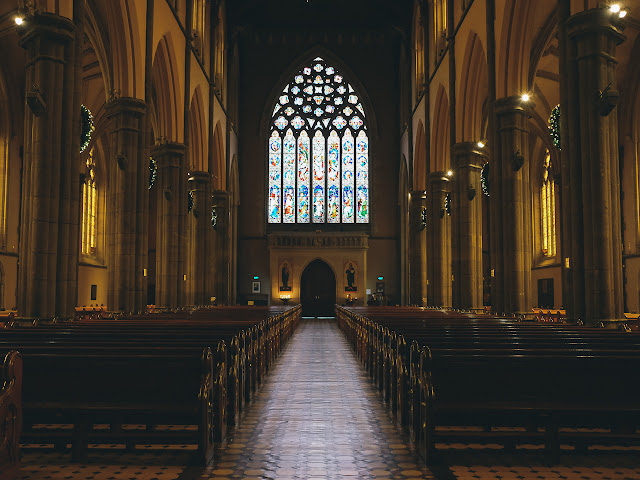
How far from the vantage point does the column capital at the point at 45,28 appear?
38.4 ft

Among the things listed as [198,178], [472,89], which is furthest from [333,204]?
[472,89]

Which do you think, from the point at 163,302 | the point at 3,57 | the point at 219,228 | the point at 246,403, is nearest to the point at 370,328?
the point at 246,403

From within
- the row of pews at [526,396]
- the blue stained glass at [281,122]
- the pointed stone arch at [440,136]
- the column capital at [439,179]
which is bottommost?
the row of pews at [526,396]

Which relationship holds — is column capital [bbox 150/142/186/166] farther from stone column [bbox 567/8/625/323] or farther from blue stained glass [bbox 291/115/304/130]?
blue stained glass [bbox 291/115/304/130]

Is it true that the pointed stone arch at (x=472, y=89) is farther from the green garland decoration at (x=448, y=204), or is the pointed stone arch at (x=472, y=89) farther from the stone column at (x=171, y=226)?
the stone column at (x=171, y=226)

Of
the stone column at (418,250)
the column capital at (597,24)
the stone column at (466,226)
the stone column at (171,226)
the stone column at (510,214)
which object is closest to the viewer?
the column capital at (597,24)

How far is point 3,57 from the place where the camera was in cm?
2184

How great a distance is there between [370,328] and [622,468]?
20.6 feet

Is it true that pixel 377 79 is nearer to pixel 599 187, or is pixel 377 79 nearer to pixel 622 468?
pixel 599 187

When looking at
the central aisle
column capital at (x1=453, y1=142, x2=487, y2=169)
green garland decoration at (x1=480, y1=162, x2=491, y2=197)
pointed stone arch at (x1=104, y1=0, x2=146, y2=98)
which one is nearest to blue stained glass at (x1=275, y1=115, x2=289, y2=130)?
column capital at (x1=453, y1=142, x2=487, y2=169)

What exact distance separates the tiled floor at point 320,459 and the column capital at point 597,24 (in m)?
8.69

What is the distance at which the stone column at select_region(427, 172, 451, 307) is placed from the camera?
24828mm

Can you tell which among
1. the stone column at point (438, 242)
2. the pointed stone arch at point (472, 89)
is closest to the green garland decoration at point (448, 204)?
the stone column at point (438, 242)

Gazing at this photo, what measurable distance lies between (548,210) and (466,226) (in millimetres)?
10201
